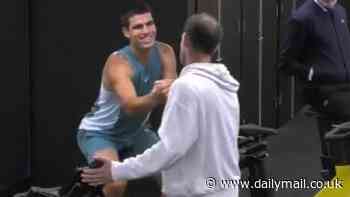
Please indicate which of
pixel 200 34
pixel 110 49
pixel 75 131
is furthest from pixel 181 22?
pixel 200 34

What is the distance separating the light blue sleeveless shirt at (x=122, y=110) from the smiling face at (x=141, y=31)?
64 mm

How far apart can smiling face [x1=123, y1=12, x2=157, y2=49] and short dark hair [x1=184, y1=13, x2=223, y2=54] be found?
33.7 inches

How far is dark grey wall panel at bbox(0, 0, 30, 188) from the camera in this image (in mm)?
5367

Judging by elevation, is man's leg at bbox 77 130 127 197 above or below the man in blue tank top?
below

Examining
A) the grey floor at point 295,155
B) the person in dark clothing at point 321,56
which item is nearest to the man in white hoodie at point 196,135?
the grey floor at point 295,155

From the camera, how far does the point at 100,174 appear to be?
3215 millimetres

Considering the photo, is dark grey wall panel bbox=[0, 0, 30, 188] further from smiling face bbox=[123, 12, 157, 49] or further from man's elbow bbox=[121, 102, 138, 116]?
man's elbow bbox=[121, 102, 138, 116]

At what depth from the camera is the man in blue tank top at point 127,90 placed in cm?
402

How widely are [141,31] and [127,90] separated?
0.36 metres

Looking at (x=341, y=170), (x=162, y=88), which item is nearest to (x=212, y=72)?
(x=162, y=88)

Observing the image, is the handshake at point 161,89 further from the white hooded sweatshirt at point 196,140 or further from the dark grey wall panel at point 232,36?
the dark grey wall panel at point 232,36

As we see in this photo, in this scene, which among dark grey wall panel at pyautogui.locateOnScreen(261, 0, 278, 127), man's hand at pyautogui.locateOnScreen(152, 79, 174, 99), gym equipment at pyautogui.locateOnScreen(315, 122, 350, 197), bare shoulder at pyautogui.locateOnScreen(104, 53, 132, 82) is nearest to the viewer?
gym equipment at pyautogui.locateOnScreen(315, 122, 350, 197)

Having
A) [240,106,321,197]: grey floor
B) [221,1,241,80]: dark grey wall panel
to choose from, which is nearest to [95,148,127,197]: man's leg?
[240,106,321,197]: grey floor

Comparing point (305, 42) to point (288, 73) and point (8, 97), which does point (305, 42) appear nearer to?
point (288, 73)
